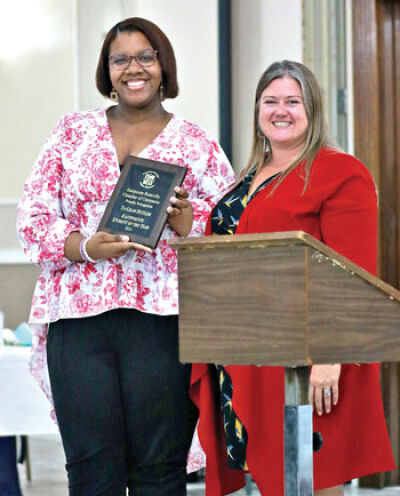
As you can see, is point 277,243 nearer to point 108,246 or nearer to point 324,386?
point 324,386

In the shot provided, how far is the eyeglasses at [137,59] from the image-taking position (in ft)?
7.64

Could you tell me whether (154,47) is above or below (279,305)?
above

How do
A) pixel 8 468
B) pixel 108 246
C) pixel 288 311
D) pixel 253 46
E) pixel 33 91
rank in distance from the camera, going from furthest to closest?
pixel 33 91 → pixel 253 46 → pixel 8 468 → pixel 108 246 → pixel 288 311

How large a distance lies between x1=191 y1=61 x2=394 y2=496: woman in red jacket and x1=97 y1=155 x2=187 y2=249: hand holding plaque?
0.63 ft

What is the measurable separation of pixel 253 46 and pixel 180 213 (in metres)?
2.59

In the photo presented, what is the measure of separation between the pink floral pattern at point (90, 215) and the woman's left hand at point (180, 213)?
4cm

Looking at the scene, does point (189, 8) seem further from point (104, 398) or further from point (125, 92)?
point (104, 398)

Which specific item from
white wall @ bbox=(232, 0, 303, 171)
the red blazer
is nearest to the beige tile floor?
white wall @ bbox=(232, 0, 303, 171)

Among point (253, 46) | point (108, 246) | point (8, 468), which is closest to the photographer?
point (108, 246)

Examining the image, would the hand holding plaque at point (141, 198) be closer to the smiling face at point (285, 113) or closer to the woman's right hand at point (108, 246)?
the woman's right hand at point (108, 246)

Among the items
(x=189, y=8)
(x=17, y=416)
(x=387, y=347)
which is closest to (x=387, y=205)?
(x=189, y=8)

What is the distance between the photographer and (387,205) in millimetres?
4352

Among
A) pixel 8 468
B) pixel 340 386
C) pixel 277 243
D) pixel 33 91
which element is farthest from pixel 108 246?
pixel 33 91

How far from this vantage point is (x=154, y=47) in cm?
235
